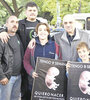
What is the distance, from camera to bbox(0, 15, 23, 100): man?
4.18 meters

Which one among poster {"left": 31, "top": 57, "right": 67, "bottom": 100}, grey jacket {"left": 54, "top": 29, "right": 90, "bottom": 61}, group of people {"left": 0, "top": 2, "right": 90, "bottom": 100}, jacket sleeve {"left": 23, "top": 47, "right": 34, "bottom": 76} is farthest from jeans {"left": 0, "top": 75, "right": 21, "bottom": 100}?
grey jacket {"left": 54, "top": 29, "right": 90, "bottom": 61}

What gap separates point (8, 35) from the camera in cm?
439

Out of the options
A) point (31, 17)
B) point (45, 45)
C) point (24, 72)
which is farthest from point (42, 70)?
point (31, 17)

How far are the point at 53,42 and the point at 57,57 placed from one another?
0.29 m

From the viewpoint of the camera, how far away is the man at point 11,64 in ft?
13.7

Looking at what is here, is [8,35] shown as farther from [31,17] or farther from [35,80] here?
Answer: [35,80]

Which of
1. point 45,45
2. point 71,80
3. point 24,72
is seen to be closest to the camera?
point 71,80

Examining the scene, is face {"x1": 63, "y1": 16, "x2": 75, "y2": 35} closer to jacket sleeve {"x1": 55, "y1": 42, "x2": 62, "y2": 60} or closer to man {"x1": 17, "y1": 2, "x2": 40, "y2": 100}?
jacket sleeve {"x1": 55, "y1": 42, "x2": 62, "y2": 60}

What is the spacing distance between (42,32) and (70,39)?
1.87 feet

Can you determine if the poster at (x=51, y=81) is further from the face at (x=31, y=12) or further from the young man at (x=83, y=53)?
the face at (x=31, y=12)


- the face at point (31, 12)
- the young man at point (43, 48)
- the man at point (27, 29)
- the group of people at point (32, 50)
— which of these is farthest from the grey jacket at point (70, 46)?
the face at point (31, 12)

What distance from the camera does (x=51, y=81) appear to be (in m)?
4.01

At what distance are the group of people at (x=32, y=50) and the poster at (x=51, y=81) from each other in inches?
7.7

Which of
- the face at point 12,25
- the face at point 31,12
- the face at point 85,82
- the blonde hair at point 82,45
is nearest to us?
the face at point 85,82
